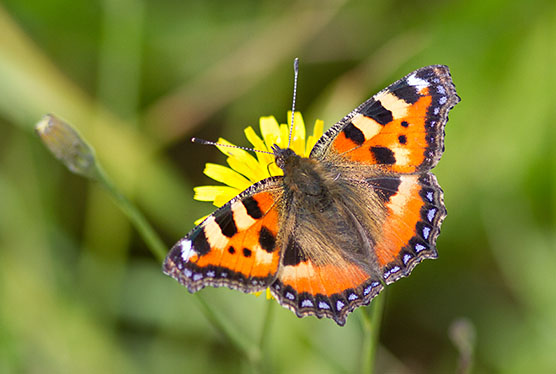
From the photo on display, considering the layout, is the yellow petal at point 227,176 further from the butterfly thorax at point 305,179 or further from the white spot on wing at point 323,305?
the white spot on wing at point 323,305

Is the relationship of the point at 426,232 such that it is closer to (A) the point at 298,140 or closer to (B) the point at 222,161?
(A) the point at 298,140

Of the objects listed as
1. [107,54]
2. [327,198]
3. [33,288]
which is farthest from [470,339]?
[107,54]

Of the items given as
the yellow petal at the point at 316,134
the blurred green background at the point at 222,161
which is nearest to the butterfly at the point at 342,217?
the yellow petal at the point at 316,134

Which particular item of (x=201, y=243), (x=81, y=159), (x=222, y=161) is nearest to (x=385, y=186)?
(x=201, y=243)

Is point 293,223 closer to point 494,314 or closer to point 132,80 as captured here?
point 494,314

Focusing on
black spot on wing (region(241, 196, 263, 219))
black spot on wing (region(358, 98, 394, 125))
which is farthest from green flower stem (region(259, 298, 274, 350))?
black spot on wing (region(358, 98, 394, 125))

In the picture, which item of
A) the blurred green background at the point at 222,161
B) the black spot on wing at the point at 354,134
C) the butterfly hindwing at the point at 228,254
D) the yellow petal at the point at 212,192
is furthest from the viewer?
the blurred green background at the point at 222,161

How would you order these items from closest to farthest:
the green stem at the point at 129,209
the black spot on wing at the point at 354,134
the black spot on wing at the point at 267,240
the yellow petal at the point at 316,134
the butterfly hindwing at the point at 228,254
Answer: the butterfly hindwing at the point at 228,254 → the black spot on wing at the point at 267,240 → the green stem at the point at 129,209 → the black spot on wing at the point at 354,134 → the yellow petal at the point at 316,134
